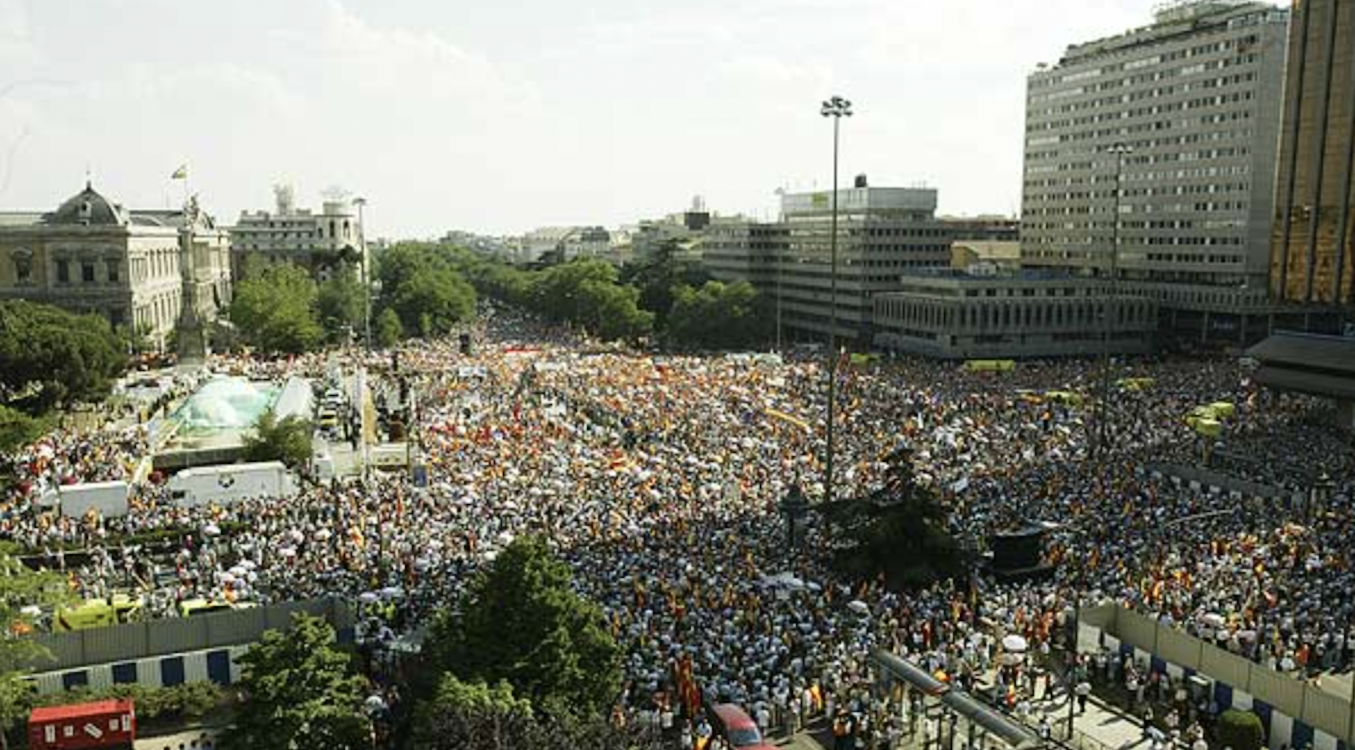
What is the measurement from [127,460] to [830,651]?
105ft

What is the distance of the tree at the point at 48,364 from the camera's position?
172 feet

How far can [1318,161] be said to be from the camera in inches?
2181

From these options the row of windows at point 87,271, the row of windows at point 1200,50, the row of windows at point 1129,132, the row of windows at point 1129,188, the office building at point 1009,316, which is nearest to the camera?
the office building at point 1009,316

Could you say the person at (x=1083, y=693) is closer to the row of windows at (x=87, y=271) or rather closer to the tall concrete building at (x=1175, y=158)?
the tall concrete building at (x=1175, y=158)

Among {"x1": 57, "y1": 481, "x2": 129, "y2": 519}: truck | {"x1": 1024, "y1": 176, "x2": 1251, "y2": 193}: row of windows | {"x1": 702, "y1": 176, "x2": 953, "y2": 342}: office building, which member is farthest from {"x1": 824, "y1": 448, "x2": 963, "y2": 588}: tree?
{"x1": 1024, "y1": 176, "x2": 1251, "y2": 193}: row of windows

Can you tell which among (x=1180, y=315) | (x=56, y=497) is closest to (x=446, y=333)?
(x=1180, y=315)

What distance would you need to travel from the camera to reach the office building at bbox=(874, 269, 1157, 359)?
87.5 meters

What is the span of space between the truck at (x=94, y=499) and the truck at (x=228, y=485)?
1.84 meters

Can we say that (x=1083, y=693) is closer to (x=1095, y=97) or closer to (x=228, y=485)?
(x=228, y=485)

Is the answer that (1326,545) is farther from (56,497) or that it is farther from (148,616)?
(56,497)

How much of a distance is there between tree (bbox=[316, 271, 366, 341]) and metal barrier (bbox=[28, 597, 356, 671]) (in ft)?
271

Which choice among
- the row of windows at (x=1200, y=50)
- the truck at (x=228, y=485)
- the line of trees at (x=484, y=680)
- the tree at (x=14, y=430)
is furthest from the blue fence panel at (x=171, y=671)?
the row of windows at (x=1200, y=50)

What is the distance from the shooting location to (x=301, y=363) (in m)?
80.5

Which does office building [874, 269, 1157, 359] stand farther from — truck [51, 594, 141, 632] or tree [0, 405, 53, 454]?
truck [51, 594, 141, 632]
